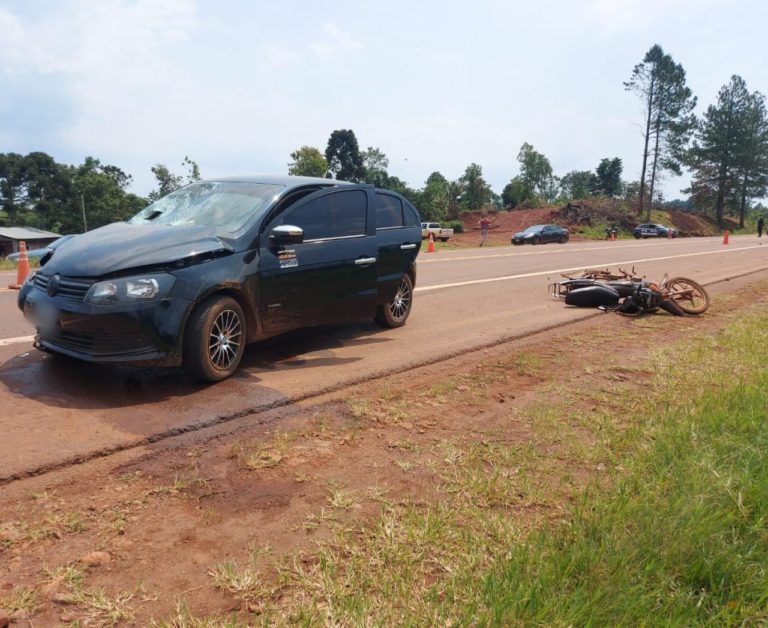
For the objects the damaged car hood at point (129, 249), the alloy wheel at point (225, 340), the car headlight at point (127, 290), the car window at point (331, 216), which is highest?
the car window at point (331, 216)

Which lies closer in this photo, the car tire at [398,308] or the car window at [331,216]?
the car window at [331,216]

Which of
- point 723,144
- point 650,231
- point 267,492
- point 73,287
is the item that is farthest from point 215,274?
point 723,144

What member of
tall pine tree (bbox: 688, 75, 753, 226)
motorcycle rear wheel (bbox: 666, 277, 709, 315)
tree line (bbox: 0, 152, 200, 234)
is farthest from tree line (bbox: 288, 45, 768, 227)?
motorcycle rear wheel (bbox: 666, 277, 709, 315)

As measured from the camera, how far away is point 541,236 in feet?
128

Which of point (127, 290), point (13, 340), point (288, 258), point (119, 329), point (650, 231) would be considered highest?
point (288, 258)

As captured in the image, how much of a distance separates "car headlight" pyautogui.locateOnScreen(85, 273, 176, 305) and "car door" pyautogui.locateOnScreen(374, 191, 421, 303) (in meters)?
2.72

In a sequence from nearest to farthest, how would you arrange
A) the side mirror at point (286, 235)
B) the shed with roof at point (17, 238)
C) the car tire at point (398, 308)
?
the side mirror at point (286, 235)
the car tire at point (398, 308)
the shed with roof at point (17, 238)

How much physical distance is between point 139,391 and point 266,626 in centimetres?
297

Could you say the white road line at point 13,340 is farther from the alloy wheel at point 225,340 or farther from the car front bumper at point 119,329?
the alloy wheel at point 225,340

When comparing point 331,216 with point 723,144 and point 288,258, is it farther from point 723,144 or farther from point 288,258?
point 723,144

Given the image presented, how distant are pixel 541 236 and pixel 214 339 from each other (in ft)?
120

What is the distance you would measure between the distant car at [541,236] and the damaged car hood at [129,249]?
116 feet

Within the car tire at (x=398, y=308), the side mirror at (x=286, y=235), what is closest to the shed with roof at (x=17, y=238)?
the car tire at (x=398, y=308)

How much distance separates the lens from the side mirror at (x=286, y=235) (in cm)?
506
